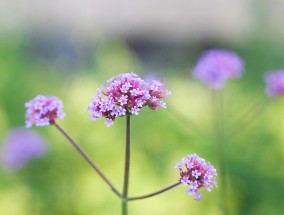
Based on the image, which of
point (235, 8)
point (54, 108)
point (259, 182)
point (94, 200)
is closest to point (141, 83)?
point (54, 108)

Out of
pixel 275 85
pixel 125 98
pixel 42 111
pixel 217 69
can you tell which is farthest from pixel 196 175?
pixel 217 69

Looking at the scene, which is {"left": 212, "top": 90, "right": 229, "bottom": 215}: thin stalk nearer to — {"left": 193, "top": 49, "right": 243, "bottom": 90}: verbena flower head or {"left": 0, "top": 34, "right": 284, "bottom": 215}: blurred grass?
{"left": 0, "top": 34, "right": 284, "bottom": 215}: blurred grass

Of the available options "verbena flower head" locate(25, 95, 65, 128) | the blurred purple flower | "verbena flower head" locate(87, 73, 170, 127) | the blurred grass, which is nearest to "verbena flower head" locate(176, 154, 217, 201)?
"verbena flower head" locate(87, 73, 170, 127)

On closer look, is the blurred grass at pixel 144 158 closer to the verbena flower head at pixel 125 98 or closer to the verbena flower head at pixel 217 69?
the verbena flower head at pixel 217 69

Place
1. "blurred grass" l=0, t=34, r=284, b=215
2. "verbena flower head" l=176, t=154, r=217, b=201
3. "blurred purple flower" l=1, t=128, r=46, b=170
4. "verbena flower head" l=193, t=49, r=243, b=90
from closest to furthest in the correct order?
"verbena flower head" l=176, t=154, r=217, b=201
"verbena flower head" l=193, t=49, r=243, b=90
"blurred grass" l=0, t=34, r=284, b=215
"blurred purple flower" l=1, t=128, r=46, b=170

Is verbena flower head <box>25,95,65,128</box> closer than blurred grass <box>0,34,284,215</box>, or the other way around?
verbena flower head <box>25,95,65,128</box>

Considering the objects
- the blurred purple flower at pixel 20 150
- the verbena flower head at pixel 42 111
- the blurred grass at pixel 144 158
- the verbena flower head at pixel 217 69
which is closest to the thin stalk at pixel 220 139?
the blurred grass at pixel 144 158

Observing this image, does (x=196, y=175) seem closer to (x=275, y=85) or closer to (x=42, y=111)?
(x=42, y=111)
